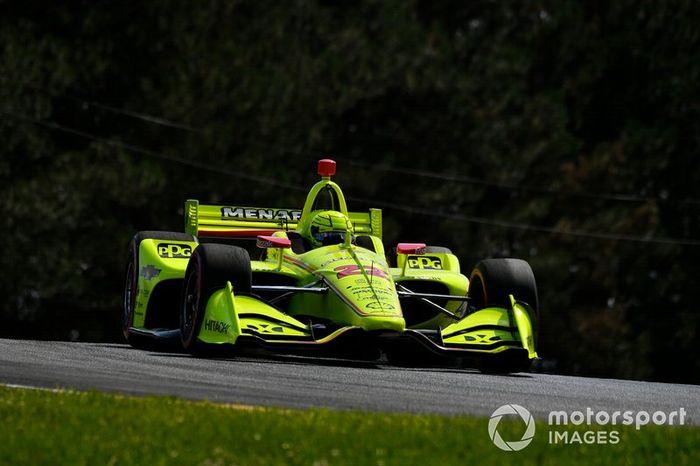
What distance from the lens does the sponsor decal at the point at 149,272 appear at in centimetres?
1608

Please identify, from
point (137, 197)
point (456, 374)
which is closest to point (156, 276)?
point (456, 374)

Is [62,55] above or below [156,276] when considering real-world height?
above

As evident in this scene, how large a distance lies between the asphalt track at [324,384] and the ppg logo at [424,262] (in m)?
2.07

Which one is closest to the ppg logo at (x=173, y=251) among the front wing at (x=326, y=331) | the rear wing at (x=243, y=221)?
the rear wing at (x=243, y=221)

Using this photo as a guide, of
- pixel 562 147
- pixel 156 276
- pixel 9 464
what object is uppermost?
pixel 562 147

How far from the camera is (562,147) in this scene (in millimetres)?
38938

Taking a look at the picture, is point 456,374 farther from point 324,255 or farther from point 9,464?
point 9,464

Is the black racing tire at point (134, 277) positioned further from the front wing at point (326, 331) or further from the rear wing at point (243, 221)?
the front wing at point (326, 331)

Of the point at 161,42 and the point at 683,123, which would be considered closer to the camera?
the point at 161,42

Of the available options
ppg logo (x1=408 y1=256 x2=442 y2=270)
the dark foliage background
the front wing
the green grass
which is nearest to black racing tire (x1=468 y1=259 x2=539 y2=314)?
the front wing

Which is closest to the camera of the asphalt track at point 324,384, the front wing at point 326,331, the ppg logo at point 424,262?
the asphalt track at point 324,384

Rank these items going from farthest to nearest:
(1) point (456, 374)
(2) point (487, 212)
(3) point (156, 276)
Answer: (2) point (487, 212), (3) point (156, 276), (1) point (456, 374)

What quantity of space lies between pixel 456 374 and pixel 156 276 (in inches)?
136

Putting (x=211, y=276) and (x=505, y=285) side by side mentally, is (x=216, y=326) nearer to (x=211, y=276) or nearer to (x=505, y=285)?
(x=211, y=276)
